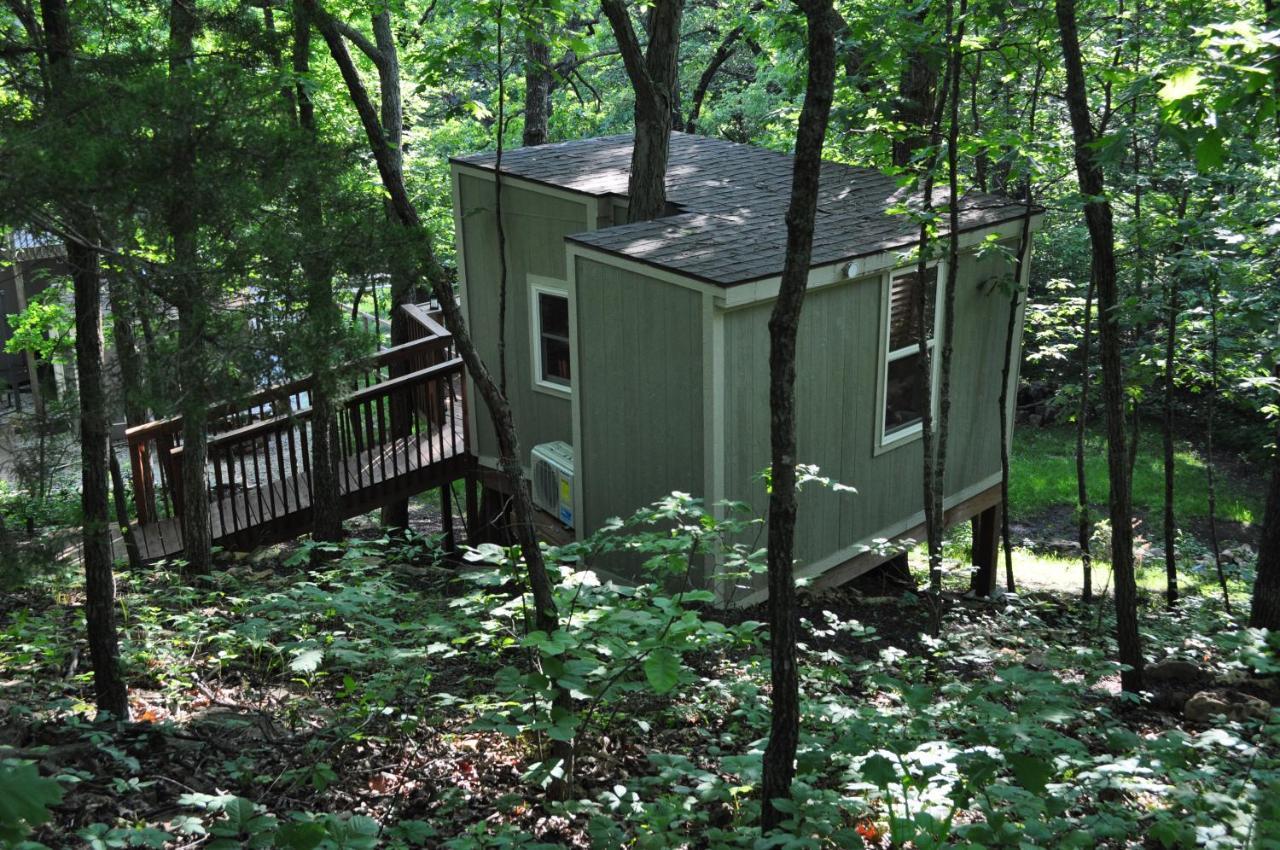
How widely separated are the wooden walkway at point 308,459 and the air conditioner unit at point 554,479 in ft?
4.74

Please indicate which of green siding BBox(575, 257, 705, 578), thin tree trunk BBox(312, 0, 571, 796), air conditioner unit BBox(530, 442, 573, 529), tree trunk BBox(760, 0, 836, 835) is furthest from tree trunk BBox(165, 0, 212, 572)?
air conditioner unit BBox(530, 442, 573, 529)

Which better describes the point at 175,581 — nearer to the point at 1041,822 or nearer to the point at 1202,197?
the point at 1041,822

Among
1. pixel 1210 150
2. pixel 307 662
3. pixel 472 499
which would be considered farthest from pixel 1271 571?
pixel 472 499

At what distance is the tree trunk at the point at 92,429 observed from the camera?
4379 mm

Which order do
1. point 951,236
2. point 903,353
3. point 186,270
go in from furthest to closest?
1. point 903,353
2. point 951,236
3. point 186,270

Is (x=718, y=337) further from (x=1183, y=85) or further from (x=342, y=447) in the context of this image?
(x=342, y=447)

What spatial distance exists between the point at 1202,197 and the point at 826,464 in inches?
229

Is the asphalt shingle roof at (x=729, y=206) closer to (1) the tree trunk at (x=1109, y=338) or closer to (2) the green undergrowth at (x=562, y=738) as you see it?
(1) the tree trunk at (x=1109, y=338)

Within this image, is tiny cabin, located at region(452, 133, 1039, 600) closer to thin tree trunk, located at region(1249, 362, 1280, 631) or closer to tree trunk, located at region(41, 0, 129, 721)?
thin tree trunk, located at region(1249, 362, 1280, 631)

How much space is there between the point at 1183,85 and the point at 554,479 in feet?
19.6

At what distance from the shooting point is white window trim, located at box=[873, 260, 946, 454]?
324 inches

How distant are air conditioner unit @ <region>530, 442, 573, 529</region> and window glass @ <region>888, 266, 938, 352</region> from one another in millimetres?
2947

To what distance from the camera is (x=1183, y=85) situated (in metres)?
3.92

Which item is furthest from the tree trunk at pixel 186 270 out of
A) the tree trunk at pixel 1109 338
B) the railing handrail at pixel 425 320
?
the railing handrail at pixel 425 320
